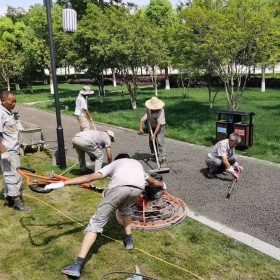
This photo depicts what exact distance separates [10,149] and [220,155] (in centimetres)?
449

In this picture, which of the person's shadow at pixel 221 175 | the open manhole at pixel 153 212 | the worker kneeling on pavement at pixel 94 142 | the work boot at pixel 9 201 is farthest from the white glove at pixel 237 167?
the work boot at pixel 9 201

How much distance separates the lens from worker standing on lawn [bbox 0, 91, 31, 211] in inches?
234

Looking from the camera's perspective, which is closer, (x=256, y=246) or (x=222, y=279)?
(x=222, y=279)

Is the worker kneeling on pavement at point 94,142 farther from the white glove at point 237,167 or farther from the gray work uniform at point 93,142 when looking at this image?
the white glove at point 237,167

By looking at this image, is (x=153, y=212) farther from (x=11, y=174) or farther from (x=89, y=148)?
(x=11, y=174)

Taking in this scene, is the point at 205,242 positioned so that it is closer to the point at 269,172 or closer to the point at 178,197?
the point at 178,197

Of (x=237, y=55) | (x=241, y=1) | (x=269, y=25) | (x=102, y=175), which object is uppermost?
(x=241, y=1)

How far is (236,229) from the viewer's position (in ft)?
18.4

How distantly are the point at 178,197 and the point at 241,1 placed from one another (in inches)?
360

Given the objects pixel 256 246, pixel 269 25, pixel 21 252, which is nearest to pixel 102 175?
pixel 21 252

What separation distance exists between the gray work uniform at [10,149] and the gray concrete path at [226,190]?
3276mm

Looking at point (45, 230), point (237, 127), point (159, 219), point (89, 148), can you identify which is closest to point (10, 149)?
point (45, 230)

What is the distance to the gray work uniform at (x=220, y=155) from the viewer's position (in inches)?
299

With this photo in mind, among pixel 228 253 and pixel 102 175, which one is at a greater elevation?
pixel 102 175
